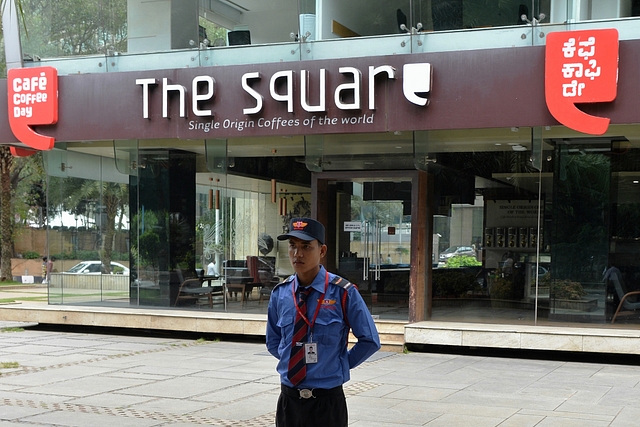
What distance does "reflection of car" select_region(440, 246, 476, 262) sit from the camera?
1442cm

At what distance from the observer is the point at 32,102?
591 inches

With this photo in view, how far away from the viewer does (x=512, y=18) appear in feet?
41.0

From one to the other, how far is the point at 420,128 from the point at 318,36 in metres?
2.45

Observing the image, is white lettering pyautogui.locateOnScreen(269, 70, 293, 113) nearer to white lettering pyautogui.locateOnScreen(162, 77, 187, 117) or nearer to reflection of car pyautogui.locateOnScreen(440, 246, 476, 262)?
white lettering pyautogui.locateOnScreen(162, 77, 187, 117)

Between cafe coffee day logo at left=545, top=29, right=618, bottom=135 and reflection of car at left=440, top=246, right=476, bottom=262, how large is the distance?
137 inches

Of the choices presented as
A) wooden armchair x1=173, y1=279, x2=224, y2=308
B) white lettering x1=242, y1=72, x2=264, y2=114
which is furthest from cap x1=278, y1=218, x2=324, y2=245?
wooden armchair x1=173, y1=279, x2=224, y2=308

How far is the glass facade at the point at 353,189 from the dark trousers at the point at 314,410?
900cm

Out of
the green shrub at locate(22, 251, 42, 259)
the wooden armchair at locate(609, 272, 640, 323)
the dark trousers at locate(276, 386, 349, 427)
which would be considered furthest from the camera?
the green shrub at locate(22, 251, 42, 259)

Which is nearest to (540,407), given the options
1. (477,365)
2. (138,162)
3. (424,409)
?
(424,409)

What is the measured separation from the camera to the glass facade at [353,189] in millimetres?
13117

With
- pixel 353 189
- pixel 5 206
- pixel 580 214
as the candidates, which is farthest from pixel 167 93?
pixel 5 206

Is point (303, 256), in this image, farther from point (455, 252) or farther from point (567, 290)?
point (455, 252)

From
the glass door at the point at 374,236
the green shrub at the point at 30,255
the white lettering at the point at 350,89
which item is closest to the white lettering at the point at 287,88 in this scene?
the white lettering at the point at 350,89

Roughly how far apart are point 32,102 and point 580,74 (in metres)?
9.50
